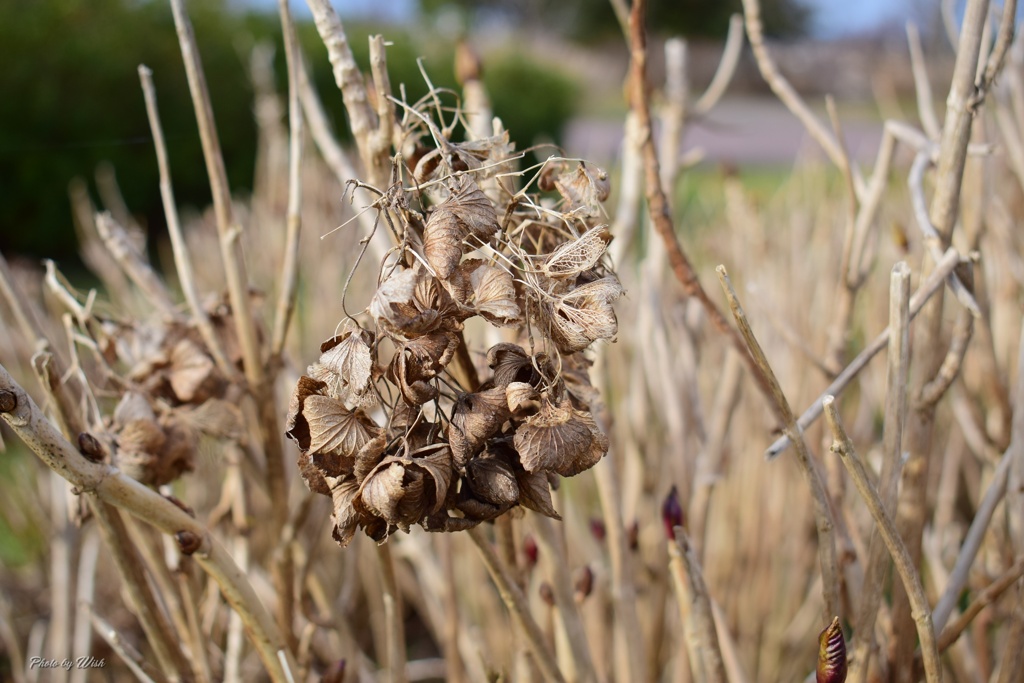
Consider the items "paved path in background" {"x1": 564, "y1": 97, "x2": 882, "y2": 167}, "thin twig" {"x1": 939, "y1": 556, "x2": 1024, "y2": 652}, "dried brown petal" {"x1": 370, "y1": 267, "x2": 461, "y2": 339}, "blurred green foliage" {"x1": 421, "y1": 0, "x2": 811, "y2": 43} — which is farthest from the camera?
"blurred green foliage" {"x1": 421, "y1": 0, "x2": 811, "y2": 43}

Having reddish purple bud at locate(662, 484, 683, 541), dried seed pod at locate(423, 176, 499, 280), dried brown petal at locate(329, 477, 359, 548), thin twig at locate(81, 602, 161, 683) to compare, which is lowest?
thin twig at locate(81, 602, 161, 683)

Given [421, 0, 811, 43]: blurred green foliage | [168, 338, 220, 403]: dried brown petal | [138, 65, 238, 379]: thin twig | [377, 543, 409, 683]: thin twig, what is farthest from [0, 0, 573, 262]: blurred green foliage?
[421, 0, 811, 43]: blurred green foliage

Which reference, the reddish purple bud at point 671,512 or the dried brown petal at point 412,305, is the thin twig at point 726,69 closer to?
the reddish purple bud at point 671,512

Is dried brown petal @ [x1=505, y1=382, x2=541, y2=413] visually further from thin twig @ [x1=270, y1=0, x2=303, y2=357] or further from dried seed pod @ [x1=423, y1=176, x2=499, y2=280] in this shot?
thin twig @ [x1=270, y1=0, x2=303, y2=357]

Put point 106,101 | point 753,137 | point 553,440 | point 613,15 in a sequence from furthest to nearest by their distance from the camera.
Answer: point 613,15 → point 753,137 → point 106,101 → point 553,440

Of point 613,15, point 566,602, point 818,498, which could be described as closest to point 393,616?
point 566,602

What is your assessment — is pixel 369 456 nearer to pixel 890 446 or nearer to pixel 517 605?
pixel 517 605
